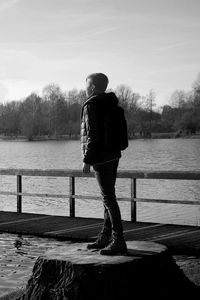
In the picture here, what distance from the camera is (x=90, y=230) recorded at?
1131cm

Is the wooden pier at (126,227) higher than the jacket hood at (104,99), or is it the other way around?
the jacket hood at (104,99)

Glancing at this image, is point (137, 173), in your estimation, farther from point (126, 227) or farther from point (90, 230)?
point (90, 230)

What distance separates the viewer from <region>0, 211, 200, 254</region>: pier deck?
33.0ft

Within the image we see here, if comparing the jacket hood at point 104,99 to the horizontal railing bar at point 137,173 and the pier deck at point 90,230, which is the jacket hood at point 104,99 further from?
the horizontal railing bar at point 137,173

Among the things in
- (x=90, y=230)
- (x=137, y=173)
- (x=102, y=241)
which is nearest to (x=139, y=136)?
(x=137, y=173)

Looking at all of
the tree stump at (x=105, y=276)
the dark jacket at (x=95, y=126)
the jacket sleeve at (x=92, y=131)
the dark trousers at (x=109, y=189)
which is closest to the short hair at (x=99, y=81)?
the dark jacket at (x=95, y=126)

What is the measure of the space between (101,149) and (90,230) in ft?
17.4

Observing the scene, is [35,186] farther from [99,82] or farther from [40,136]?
[40,136]

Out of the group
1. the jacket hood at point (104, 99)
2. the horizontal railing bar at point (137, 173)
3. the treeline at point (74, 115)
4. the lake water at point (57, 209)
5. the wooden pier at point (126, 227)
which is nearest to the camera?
the jacket hood at point (104, 99)

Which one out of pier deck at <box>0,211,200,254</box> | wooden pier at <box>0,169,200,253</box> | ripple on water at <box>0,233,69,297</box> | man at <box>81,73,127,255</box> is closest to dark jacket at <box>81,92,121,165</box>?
man at <box>81,73,127,255</box>

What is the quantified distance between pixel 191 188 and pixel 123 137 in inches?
922

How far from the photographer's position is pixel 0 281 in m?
8.50

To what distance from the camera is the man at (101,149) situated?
6.18 meters

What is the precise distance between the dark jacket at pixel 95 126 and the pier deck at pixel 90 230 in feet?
12.7
